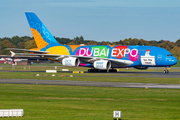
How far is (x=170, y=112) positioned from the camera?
65.8ft

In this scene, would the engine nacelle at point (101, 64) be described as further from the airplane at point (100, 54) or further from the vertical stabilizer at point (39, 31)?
the vertical stabilizer at point (39, 31)

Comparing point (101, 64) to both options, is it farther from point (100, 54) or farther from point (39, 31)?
point (39, 31)

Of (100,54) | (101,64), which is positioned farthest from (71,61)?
(100,54)

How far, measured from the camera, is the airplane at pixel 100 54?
65000 mm

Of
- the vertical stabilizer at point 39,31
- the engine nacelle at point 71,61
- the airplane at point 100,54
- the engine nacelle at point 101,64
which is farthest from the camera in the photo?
the vertical stabilizer at point 39,31

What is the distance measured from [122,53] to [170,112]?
47511mm

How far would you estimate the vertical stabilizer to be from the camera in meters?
75.1

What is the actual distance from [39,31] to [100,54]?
16101 mm

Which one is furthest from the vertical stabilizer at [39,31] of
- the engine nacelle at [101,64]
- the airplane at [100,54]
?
the engine nacelle at [101,64]

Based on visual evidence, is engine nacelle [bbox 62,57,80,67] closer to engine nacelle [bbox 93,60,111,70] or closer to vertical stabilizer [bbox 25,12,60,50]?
engine nacelle [bbox 93,60,111,70]

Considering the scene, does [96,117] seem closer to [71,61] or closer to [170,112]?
[170,112]

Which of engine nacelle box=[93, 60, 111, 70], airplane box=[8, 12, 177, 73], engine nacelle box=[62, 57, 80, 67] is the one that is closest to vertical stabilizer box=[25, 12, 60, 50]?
airplane box=[8, 12, 177, 73]

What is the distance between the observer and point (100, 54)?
2749 inches

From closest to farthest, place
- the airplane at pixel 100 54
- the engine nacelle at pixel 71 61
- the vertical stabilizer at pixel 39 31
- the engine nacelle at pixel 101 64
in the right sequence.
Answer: the airplane at pixel 100 54 → the engine nacelle at pixel 101 64 → the engine nacelle at pixel 71 61 → the vertical stabilizer at pixel 39 31
